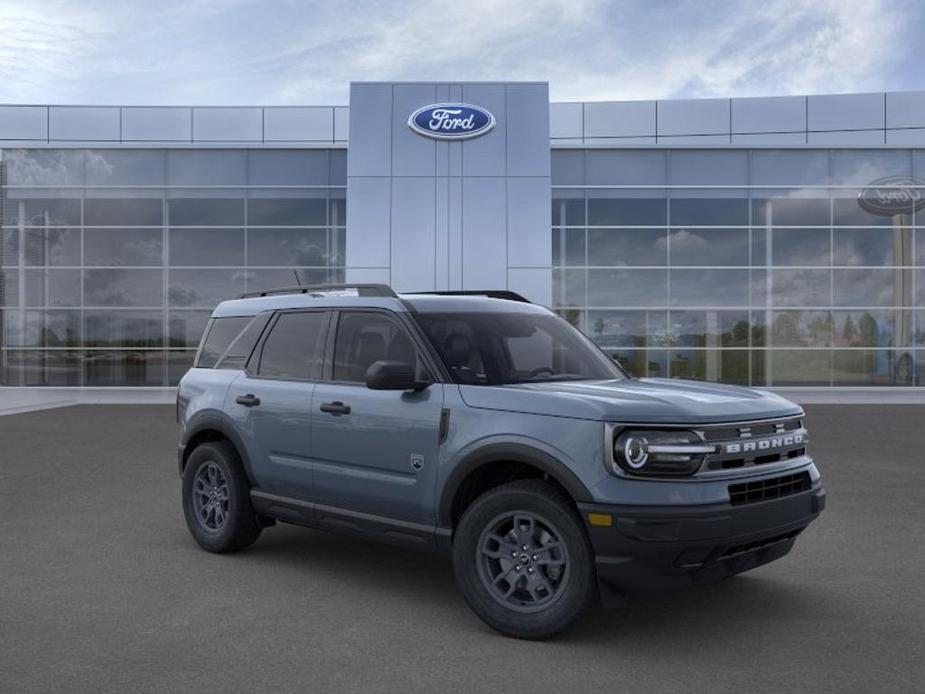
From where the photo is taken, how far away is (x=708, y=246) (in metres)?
29.5

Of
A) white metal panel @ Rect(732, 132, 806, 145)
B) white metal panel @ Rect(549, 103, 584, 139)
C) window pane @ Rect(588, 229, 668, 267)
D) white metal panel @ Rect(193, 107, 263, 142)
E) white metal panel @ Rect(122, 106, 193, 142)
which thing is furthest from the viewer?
white metal panel @ Rect(732, 132, 806, 145)

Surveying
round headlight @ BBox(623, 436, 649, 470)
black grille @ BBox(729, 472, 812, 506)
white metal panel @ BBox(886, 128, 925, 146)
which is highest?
white metal panel @ BBox(886, 128, 925, 146)

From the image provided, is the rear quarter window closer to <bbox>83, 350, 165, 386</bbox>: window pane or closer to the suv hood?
the suv hood

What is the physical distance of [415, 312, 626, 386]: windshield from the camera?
18.2 ft

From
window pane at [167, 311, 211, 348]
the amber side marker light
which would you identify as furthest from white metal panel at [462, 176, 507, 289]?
the amber side marker light

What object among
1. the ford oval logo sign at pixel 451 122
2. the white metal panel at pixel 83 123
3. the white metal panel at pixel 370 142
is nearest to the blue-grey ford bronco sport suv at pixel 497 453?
the white metal panel at pixel 370 142

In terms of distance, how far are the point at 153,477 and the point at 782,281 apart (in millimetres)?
23598

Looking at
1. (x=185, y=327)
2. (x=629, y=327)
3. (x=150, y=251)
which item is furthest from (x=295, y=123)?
(x=629, y=327)

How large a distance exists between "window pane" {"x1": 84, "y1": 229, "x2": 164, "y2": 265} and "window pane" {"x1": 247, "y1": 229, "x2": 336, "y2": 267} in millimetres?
3063

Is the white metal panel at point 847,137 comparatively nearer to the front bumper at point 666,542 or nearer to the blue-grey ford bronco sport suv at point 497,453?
the blue-grey ford bronco sport suv at point 497,453

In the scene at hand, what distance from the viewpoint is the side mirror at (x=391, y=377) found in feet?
17.1

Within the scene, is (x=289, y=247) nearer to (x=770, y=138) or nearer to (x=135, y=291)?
(x=135, y=291)

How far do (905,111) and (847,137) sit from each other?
4.42 meters

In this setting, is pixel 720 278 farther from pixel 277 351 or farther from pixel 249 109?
pixel 277 351
